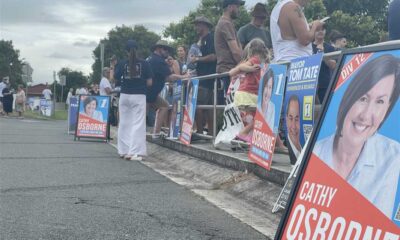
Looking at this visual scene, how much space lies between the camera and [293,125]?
17.0ft

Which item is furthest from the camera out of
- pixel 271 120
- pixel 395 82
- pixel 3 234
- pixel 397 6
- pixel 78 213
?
pixel 271 120

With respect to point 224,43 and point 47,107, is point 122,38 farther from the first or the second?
point 224,43

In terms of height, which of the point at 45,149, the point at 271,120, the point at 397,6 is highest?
the point at 397,6

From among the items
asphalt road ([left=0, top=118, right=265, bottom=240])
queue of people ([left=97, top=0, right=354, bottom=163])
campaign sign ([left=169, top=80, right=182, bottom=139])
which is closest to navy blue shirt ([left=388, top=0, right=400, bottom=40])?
asphalt road ([left=0, top=118, right=265, bottom=240])

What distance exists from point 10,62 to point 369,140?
382ft

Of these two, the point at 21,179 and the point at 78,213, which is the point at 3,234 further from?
the point at 21,179

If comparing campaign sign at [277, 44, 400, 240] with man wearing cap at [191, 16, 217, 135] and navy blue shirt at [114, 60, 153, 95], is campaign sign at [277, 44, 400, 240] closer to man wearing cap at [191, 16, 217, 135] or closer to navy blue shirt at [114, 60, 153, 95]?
man wearing cap at [191, 16, 217, 135]

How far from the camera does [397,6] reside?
3.67 metres

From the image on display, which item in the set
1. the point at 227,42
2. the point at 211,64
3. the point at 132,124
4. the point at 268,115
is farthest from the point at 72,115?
the point at 268,115

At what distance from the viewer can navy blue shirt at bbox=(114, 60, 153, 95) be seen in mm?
9203

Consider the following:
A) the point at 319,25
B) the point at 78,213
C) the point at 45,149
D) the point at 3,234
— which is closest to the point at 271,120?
the point at 319,25

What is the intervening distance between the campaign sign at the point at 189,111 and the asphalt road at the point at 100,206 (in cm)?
121

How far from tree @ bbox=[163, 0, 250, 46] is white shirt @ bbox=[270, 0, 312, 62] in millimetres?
29510

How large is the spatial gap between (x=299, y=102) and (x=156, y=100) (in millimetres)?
5616
